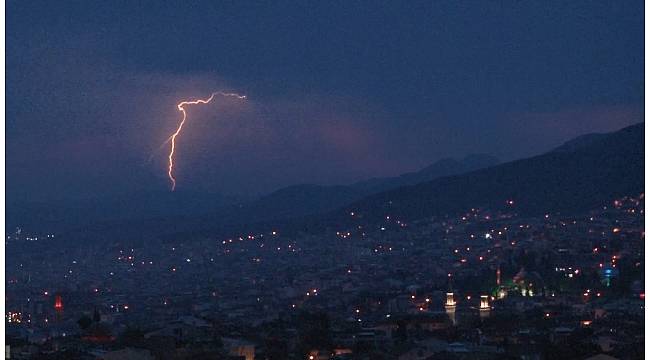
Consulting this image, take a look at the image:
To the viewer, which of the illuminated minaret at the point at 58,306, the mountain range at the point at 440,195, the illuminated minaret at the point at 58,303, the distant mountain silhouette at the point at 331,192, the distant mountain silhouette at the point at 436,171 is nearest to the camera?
the illuminated minaret at the point at 58,306

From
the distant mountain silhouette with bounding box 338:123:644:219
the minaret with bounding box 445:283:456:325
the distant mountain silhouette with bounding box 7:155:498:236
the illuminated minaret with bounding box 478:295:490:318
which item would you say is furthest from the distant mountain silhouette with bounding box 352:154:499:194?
the illuminated minaret with bounding box 478:295:490:318

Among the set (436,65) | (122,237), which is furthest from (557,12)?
(122,237)

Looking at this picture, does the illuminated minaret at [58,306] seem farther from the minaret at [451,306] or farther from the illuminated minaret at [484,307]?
the illuminated minaret at [484,307]

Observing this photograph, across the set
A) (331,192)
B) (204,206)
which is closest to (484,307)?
(204,206)

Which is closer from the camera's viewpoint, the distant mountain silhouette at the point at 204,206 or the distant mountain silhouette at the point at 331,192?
the distant mountain silhouette at the point at 204,206

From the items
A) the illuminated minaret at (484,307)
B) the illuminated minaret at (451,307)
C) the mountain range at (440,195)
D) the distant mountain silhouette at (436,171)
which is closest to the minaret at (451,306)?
the illuminated minaret at (451,307)

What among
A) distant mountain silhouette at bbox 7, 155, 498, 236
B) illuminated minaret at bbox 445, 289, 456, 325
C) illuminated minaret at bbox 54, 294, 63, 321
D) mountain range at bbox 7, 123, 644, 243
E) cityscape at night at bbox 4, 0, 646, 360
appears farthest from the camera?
mountain range at bbox 7, 123, 644, 243

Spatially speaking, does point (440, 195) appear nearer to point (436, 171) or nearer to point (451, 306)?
point (436, 171)

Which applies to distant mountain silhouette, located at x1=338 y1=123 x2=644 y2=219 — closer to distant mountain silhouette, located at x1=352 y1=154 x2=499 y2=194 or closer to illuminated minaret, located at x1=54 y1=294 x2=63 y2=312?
distant mountain silhouette, located at x1=352 y1=154 x2=499 y2=194
